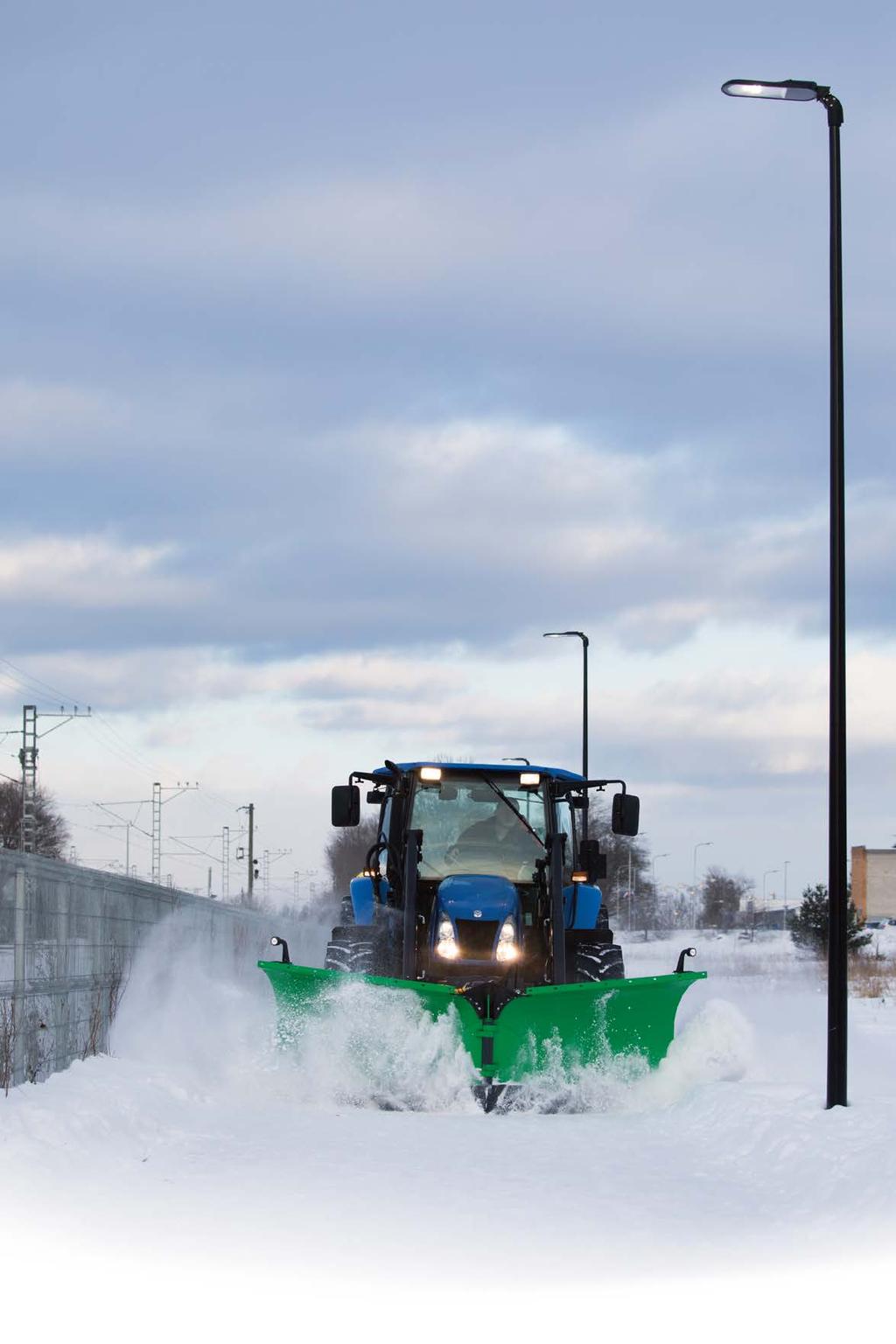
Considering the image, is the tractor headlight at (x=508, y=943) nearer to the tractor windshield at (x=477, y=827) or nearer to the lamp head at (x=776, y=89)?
the tractor windshield at (x=477, y=827)

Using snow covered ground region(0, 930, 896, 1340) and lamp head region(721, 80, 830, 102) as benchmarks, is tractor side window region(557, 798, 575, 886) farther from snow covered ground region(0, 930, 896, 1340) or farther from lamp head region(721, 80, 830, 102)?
lamp head region(721, 80, 830, 102)

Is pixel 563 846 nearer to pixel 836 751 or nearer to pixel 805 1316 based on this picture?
pixel 836 751

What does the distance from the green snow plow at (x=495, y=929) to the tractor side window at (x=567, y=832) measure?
0.04ft

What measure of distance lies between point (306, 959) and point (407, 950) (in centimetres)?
2219

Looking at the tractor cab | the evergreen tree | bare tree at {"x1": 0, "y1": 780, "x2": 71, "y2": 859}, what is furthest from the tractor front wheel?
bare tree at {"x1": 0, "y1": 780, "x2": 71, "y2": 859}

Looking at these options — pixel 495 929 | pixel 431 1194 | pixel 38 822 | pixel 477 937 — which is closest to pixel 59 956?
pixel 477 937

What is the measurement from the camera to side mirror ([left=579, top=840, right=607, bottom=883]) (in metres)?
15.3

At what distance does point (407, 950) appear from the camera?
14.3 m

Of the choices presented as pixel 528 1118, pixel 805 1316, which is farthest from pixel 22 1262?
pixel 528 1118

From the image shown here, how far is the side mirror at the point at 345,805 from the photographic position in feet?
48.7

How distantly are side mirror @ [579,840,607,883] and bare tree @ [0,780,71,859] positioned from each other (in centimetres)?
8337

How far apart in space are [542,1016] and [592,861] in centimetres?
239

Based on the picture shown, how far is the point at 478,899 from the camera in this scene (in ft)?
47.1

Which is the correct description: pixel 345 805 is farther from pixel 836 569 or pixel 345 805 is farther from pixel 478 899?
pixel 836 569
